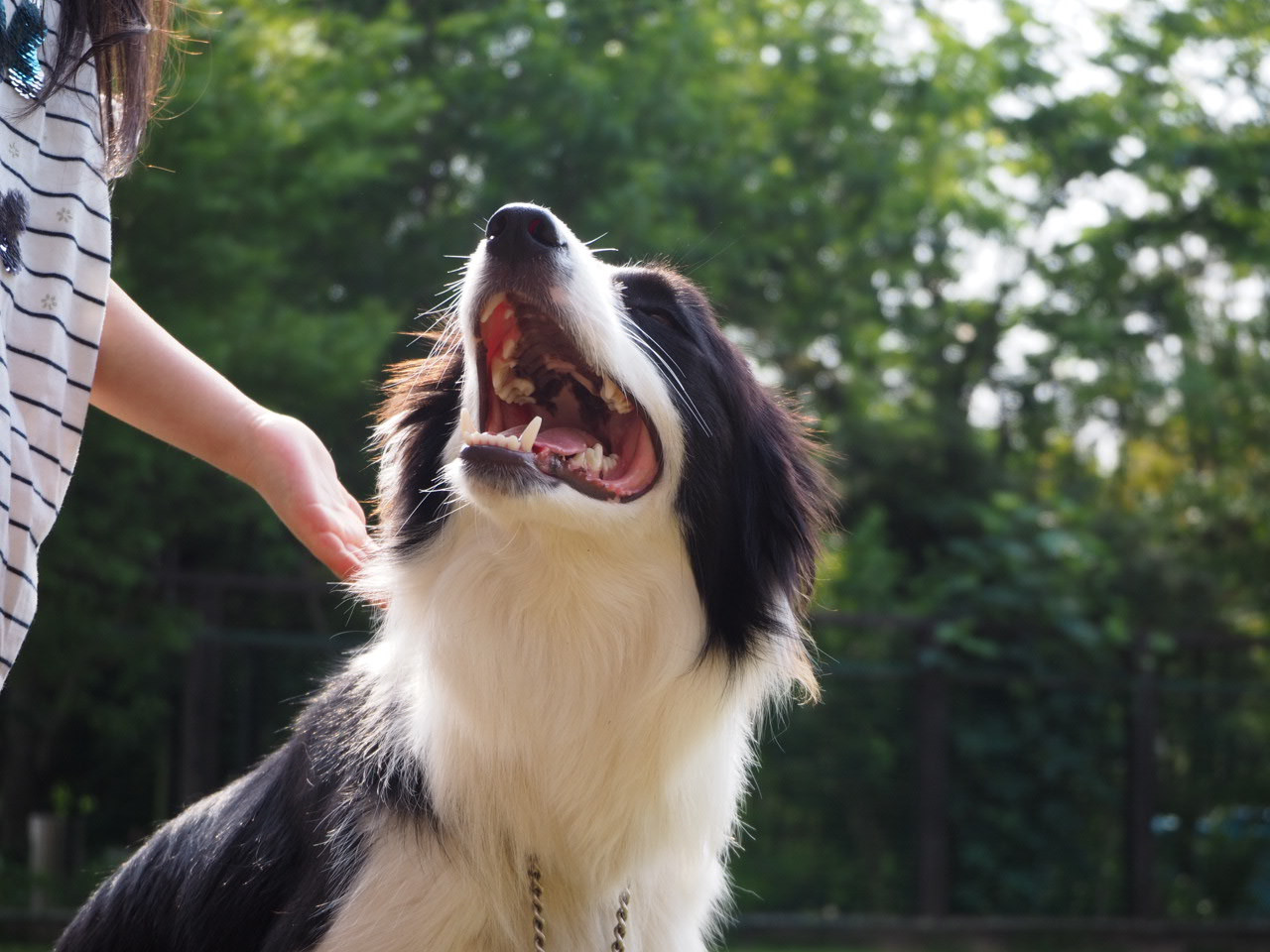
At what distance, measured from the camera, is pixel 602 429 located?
2.73m

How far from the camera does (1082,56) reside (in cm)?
1335

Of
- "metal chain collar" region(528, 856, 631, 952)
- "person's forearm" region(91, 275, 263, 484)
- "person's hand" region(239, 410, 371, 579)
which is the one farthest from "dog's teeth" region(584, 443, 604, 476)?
"metal chain collar" region(528, 856, 631, 952)

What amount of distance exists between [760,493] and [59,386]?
1.36 meters

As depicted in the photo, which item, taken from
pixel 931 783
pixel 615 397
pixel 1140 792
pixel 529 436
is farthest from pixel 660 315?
pixel 1140 792

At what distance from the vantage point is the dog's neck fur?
255 centimetres

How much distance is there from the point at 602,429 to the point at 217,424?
2.29ft

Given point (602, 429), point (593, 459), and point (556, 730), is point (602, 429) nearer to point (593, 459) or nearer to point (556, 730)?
point (593, 459)

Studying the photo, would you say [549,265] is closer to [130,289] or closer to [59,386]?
[59,386]

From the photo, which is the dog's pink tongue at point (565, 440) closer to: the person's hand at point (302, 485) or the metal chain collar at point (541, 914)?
the person's hand at point (302, 485)

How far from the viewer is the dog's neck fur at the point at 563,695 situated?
2547mm

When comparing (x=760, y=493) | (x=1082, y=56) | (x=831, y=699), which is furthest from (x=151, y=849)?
(x=1082, y=56)

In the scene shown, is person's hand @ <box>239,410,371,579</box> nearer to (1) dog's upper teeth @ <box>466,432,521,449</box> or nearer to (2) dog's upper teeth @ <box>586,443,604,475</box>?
(1) dog's upper teeth @ <box>466,432,521,449</box>

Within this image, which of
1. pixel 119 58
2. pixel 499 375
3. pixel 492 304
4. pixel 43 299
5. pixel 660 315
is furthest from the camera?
pixel 660 315

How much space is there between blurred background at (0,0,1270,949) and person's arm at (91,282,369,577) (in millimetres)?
2544
